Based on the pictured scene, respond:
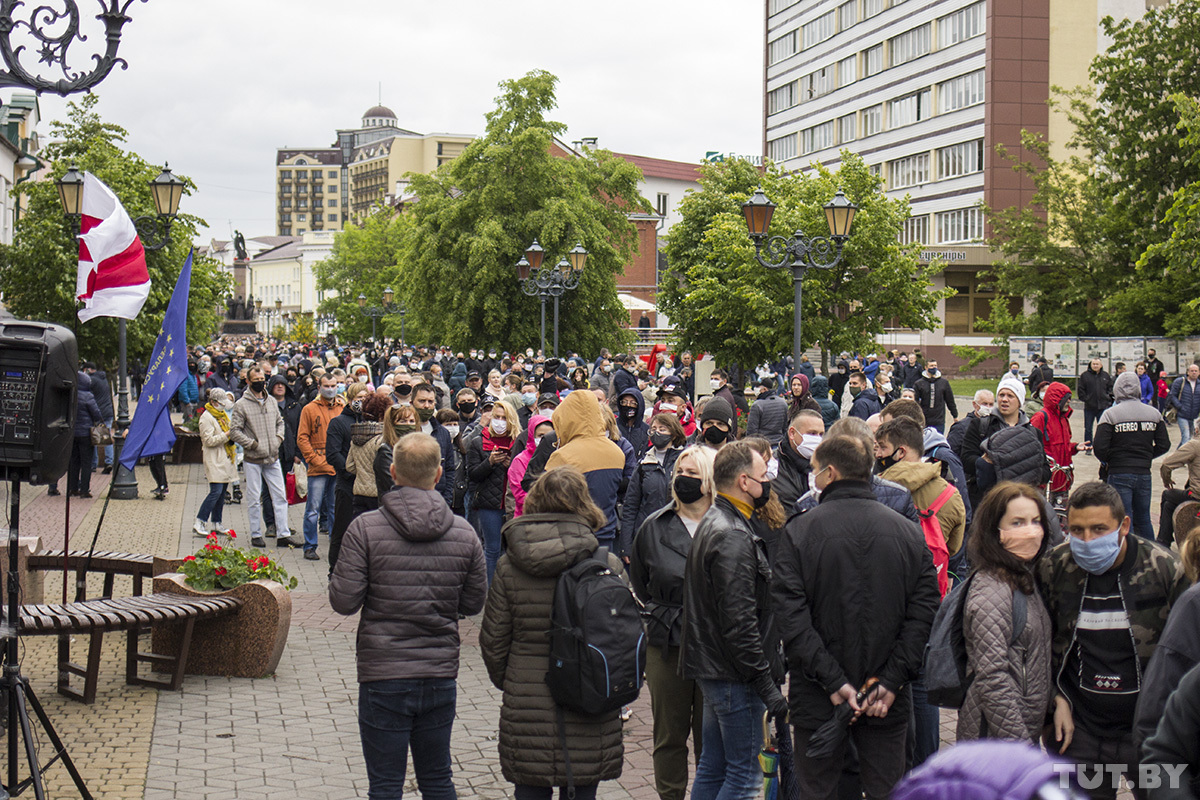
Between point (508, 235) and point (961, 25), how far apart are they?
32.1m

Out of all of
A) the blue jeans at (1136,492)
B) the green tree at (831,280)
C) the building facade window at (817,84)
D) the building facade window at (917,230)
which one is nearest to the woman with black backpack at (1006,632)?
the blue jeans at (1136,492)

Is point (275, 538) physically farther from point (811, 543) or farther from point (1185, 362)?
point (1185, 362)

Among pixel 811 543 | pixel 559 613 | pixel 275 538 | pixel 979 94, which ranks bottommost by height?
pixel 275 538

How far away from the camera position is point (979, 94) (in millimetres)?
62781

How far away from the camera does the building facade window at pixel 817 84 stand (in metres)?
76.6

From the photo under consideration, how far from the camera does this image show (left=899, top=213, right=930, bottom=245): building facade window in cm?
6900

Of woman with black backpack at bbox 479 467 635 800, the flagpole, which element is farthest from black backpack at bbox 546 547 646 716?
the flagpole

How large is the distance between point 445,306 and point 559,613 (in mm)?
42777

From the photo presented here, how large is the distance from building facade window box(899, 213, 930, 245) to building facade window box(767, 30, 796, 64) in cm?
1772

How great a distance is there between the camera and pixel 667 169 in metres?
89.1

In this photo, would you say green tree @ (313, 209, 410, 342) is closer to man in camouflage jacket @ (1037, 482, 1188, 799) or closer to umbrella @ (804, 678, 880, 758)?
umbrella @ (804, 678, 880, 758)

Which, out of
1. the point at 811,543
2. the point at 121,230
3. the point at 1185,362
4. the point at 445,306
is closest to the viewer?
the point at 811,543

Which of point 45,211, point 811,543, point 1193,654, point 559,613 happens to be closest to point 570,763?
point 559,613

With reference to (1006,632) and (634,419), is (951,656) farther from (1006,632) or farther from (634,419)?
(634,419)
